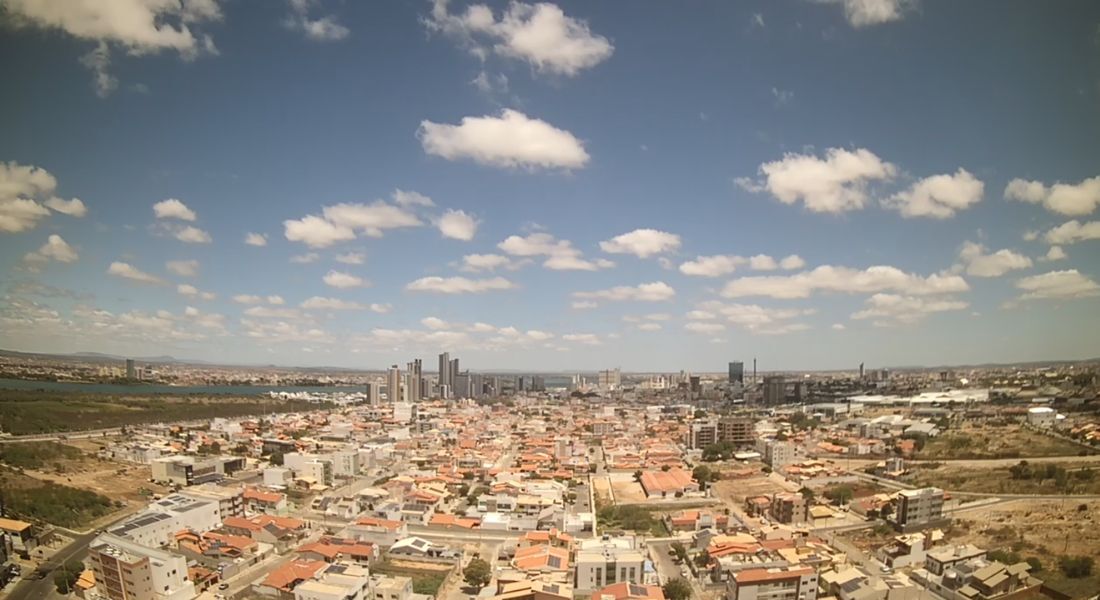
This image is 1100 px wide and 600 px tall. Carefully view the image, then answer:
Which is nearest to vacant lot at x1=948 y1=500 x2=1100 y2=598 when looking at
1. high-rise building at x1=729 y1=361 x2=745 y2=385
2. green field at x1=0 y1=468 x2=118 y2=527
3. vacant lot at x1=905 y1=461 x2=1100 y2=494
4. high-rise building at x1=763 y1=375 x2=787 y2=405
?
vacant lot at x1=905 y1=461 x2=1100 y2=494

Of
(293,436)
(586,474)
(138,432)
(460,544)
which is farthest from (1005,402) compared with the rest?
(138,432)

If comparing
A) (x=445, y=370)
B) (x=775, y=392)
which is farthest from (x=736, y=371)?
(x=445, y=370)

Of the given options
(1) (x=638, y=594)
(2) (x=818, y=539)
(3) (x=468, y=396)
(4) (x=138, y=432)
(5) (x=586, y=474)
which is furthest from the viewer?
(3) (x=468, y=396)

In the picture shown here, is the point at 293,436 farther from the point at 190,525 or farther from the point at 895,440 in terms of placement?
the point at 895,440

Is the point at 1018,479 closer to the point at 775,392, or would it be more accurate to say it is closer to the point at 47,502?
the point at 47,502

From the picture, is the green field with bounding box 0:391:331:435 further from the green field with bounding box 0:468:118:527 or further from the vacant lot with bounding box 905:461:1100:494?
the vacant lot with bounding box 905:461:1100:494

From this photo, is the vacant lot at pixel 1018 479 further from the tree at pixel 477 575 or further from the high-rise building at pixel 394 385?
the high-rise building at pixel 394 385
